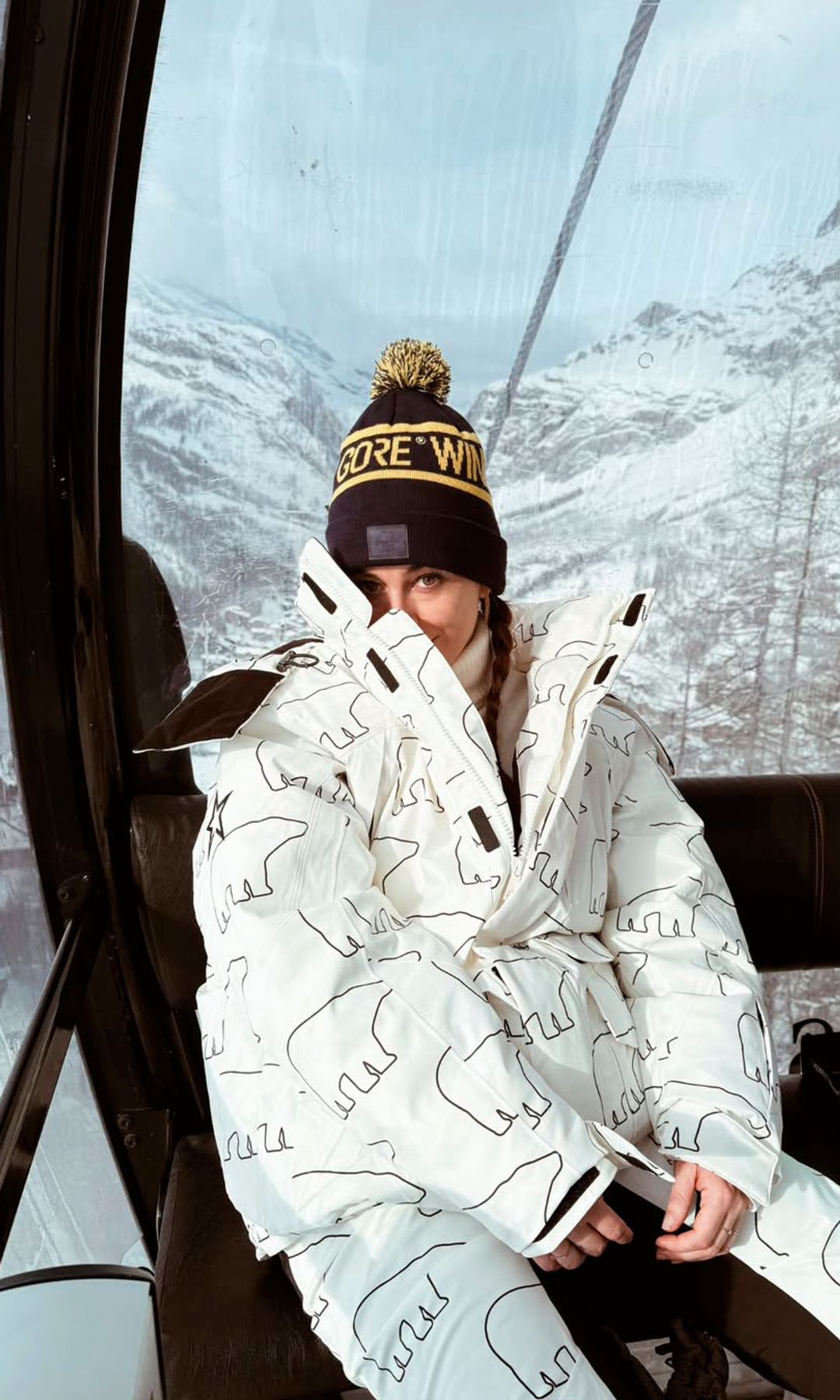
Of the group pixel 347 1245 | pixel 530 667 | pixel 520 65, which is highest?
pixel 520 65

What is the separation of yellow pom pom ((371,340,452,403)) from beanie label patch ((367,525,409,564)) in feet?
0.67

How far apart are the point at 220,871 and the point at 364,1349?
1.64 feet

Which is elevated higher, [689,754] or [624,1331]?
[689,754]

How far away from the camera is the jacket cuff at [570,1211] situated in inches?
40.9

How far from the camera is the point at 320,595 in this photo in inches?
53.8

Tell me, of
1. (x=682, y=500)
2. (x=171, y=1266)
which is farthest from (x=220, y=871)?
(x=682, y=500)

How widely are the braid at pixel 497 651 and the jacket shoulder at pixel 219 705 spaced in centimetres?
26

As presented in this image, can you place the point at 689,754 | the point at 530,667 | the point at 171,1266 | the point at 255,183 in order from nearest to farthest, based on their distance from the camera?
the point at 171,1266
the point at 530,667
the point at 255,183
the point at 689,754

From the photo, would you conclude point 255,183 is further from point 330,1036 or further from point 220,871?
point 330,1036

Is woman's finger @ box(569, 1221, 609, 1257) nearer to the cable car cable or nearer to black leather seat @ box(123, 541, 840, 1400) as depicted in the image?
black leather seat @ box(123, 541, 840, 1400)

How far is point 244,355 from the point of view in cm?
188

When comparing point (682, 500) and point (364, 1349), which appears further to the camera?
point (682, 500)

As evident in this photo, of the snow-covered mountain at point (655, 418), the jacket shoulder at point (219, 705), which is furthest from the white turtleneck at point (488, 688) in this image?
the snow-covered mountain at point (655, 418)

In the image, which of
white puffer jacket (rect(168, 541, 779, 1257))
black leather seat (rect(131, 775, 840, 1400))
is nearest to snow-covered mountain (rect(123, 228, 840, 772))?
black leather seat (rect(131, 775, 840, 1400))
